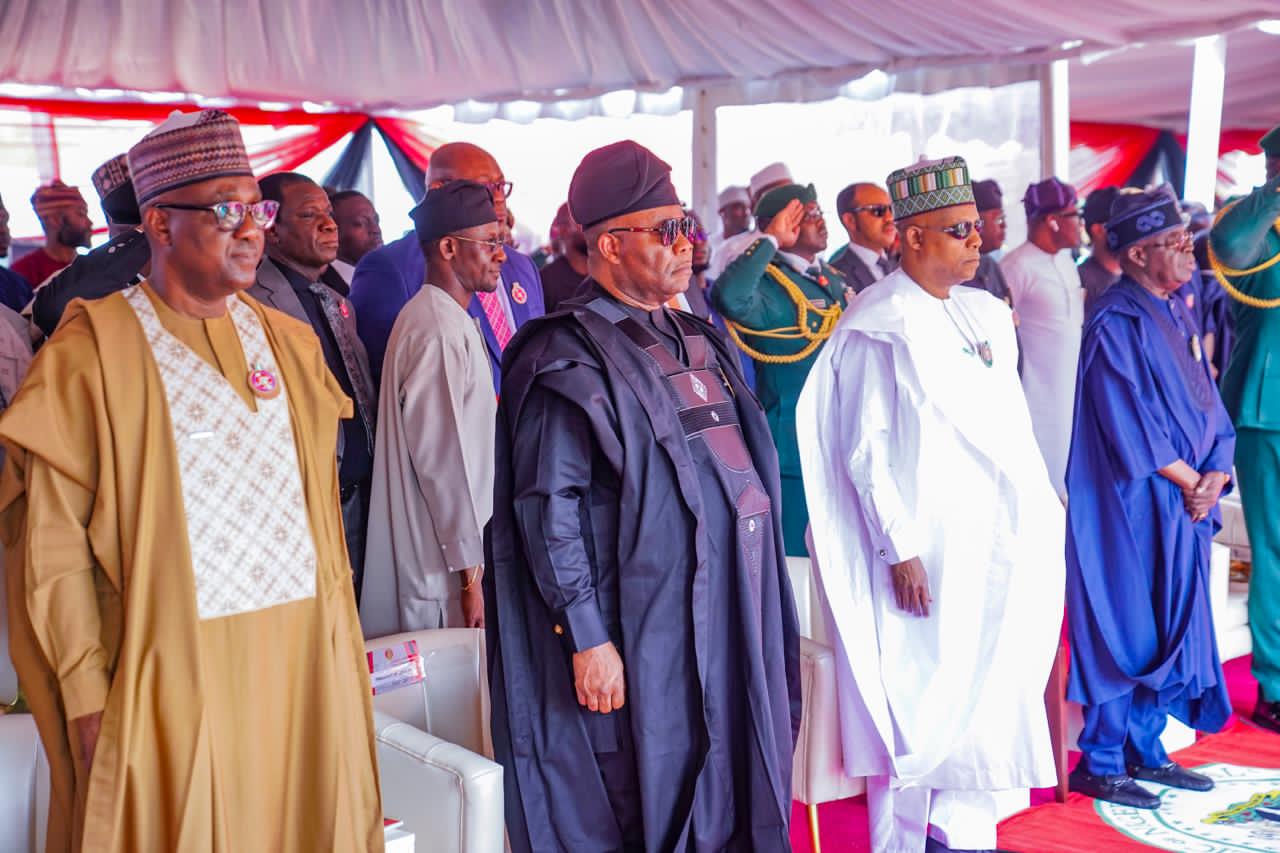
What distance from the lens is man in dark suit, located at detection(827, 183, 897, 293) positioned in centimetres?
552

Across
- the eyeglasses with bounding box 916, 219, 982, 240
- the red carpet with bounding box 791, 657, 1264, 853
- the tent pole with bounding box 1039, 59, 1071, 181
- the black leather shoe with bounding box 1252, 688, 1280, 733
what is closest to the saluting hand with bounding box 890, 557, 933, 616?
the red carpet with bounding box 791, 657, 1264, 853

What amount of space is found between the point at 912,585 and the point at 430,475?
4.23 feet

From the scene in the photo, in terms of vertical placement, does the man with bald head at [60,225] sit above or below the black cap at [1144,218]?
above

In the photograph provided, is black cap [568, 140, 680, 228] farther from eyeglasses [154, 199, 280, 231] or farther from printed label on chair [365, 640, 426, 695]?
printed label on chair [365, 640, 426, 695]

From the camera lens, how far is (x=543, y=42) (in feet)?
25.5

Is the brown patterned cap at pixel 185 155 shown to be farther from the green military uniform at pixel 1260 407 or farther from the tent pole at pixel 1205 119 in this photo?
the tent pole at pixel 1205 119

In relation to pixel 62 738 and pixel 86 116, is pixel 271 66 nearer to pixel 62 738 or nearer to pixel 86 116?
pixel 86 116

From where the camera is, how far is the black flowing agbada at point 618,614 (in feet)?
8.32

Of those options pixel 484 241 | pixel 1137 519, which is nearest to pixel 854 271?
pixel 1137 519

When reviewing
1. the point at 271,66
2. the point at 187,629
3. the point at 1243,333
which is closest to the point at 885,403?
the point at 187,629

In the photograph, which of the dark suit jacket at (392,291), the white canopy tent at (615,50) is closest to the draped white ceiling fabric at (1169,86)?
the white canopy tent at (615,50)

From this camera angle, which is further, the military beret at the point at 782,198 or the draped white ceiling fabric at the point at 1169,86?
the draped white ceiling fabric at the point at 1169,86

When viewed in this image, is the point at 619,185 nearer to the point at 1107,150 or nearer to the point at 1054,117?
the point at 1054,117

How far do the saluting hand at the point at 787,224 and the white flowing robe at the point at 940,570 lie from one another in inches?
52.1
